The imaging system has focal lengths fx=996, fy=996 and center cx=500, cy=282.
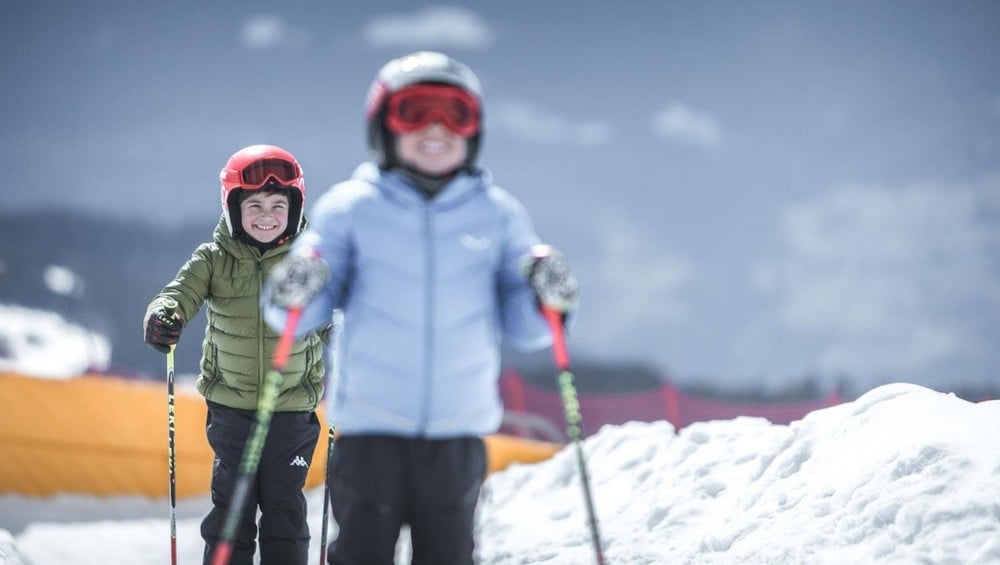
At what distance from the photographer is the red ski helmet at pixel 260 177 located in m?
4.07

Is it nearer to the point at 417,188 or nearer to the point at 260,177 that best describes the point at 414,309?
the point at 417,188

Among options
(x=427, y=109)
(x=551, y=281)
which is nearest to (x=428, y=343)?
(x=551, y=281)

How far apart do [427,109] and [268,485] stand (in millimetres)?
2006

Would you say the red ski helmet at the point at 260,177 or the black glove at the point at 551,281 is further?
the red ski helmet at the point at 260,177

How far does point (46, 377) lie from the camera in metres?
7.43

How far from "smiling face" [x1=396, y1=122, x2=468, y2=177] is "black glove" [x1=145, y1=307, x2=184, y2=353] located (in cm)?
152

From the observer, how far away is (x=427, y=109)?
2719 millimetres

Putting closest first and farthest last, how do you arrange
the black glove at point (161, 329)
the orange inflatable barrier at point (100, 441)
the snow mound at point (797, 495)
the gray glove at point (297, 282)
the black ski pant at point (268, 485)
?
the gray glove at point (297, 282), the snow mound at point (797, 495), the black glove at point (161, 329), the black ski pant at point (268, 485), the orange inflatable barrier at point (100, 441)

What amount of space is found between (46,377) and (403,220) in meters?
5.72

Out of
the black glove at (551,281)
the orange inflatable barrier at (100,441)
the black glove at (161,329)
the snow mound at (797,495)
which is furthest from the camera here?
the orange inflatable barrier at (100,441)

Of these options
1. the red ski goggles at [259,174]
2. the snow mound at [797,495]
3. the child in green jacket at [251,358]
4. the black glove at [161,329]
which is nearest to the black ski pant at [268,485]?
the child in green jacket at [251,358]

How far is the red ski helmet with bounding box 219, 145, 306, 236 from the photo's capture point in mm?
4070

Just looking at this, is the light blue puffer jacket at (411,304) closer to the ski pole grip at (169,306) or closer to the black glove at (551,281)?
the black glove at (551,281)

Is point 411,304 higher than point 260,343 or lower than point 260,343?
lower
